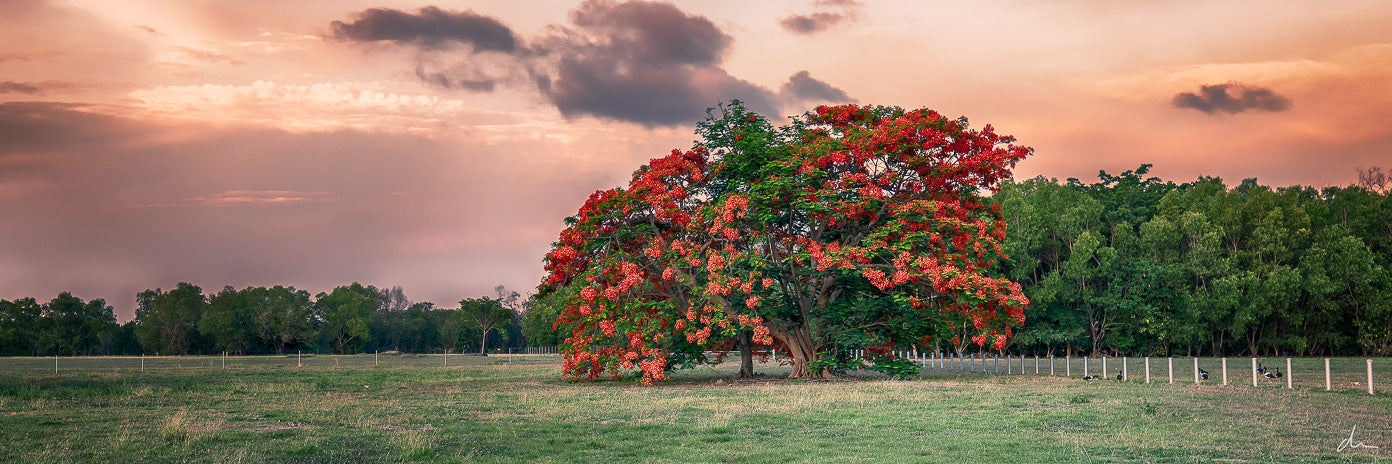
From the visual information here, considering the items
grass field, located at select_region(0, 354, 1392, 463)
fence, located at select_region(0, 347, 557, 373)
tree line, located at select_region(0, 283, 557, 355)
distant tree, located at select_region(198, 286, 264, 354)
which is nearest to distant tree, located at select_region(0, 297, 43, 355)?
tree line, located at select_region(0, 283, 557, 355)

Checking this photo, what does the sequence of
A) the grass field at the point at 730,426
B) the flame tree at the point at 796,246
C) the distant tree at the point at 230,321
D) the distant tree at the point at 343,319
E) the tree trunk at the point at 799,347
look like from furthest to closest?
the distant tree at the point at 343,319, the distant tree at the point at 230,321, the tree trunk at the point at 799,347, the flame tree at the point at 796,246, the grass field at the point at 730,426

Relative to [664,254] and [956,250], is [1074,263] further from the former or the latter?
[664,254]

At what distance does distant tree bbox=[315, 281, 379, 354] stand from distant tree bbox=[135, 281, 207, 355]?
16.4 m

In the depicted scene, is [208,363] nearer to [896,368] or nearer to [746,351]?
[746,351]

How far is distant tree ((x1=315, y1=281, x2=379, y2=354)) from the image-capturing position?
123688 mm

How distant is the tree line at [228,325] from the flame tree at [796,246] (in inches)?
2568

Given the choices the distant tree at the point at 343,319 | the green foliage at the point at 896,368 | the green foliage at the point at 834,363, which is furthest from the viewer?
the distant tree at the point at 343,319

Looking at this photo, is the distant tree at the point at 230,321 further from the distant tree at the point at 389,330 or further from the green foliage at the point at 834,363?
the green foliage at the point at 834,363

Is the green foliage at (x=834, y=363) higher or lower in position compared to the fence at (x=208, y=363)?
higher

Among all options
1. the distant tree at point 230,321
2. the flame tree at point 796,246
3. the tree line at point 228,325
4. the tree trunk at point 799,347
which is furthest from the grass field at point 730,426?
the distant tree at point 230,321

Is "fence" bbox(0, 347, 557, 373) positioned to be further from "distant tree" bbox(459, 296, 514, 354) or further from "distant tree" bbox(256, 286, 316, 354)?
"distant tree" bbox(459, 296, 514, 354)

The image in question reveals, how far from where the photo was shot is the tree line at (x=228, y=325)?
111m

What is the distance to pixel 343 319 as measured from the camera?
409 feet

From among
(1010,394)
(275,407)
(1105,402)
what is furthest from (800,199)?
(275,407)
